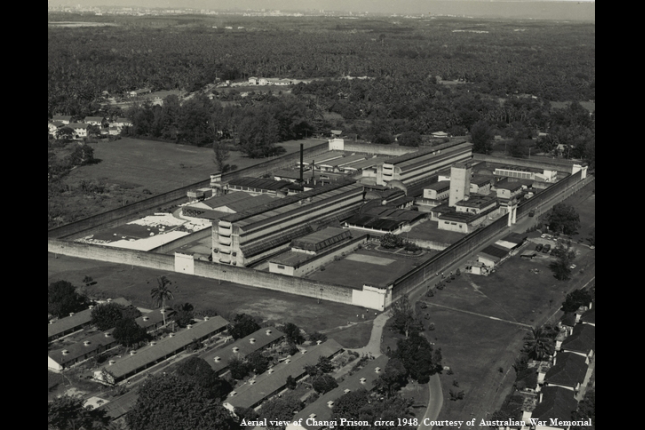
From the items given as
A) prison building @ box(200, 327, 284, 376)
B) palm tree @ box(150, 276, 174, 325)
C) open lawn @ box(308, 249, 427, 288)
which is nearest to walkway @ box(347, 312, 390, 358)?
open lawn @ box(308, 249, 427, 288)

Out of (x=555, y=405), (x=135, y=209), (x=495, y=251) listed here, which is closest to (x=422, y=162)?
(x=495, y=251)

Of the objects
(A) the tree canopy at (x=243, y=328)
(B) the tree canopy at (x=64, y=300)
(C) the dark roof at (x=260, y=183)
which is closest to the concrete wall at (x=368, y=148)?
(C) the dark roof at (x=260, y=183)

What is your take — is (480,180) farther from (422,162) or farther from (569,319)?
(569,319)

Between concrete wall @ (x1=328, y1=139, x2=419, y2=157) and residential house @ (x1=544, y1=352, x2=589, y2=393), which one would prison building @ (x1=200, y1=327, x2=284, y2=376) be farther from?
concrete wall @ (x1=328, y1=139, x2=419, y2=157)

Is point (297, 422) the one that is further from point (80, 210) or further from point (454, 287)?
point (80, 210)

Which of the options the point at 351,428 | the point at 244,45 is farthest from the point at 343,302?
the point at 244,45

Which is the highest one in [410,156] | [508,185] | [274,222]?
[410,156]

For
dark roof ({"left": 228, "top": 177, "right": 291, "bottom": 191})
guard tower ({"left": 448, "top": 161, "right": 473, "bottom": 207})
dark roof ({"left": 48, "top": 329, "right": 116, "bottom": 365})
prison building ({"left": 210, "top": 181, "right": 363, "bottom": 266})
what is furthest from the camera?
dark roof ({"left": 228, "top": 177, "right": 291, "bottom": 191})
